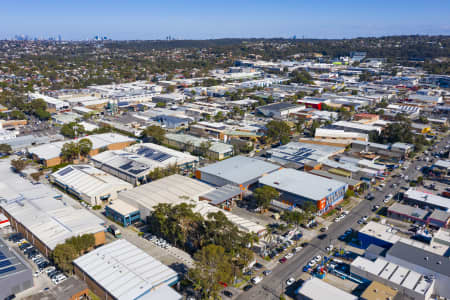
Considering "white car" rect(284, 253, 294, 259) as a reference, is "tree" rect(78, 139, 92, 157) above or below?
above

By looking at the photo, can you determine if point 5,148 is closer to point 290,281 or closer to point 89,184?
point 89,184

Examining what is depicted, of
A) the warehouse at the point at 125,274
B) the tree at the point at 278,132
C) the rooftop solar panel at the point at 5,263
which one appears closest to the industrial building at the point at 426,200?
the tree at the point at 278,132

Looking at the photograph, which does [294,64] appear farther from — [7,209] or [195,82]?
[7,209]

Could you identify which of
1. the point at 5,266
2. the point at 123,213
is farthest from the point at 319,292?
the point at 5,266

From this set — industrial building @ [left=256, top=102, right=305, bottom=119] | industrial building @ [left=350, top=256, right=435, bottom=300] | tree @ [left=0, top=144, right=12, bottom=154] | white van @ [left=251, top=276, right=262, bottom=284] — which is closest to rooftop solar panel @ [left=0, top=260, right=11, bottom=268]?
white van @ [left=251, top=276, right=262, bottom=284]

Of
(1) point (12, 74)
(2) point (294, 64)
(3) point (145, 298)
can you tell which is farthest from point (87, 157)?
(2) point (294, 64)

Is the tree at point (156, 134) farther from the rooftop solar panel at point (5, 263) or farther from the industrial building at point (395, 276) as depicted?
the industrial building at point (395, 276)

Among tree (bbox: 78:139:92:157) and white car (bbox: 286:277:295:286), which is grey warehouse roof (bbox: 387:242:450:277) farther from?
tree (bbox: 78:139:92:157)
